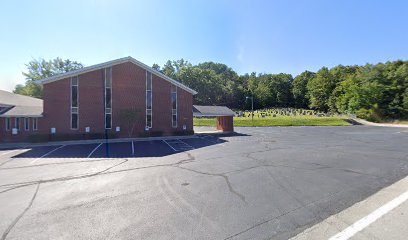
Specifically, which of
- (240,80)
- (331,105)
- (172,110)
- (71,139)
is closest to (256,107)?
(240,80)

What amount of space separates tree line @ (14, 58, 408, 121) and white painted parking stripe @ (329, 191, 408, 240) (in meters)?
43.2

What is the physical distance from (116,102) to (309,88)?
81466mm

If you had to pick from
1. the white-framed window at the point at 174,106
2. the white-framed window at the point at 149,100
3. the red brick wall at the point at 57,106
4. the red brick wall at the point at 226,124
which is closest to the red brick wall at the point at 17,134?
the red brick wall at the point at 57,106

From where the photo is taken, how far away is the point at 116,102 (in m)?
24.5

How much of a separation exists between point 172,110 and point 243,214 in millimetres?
23022

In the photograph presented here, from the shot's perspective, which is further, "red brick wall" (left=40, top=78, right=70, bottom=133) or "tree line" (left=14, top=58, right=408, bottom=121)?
"tree line" (left=14, top=58, right=408, bottom=121)

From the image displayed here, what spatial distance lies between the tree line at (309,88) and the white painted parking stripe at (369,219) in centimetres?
4318

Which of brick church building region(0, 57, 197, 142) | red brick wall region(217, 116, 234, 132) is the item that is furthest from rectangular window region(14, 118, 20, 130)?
red brick wall region(217, 116, 234, 132)

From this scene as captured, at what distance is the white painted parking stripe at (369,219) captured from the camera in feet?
13.2

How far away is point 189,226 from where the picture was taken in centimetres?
459

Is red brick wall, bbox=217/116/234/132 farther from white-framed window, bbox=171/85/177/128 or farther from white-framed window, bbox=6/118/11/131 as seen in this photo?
white-framed window, bbox=6/118/11/131

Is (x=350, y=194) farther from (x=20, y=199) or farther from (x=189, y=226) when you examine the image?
(x=20, y=199)

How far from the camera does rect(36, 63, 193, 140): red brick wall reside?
22.1 meters

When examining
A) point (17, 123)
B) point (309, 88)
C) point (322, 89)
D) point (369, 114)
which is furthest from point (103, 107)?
point (309, 88)
